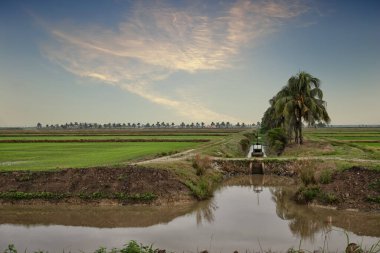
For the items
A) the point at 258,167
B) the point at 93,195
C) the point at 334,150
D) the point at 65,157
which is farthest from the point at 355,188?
the point at 65,157

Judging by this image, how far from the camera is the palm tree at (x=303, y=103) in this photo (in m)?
48.0

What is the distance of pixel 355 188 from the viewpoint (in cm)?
Result: 2197

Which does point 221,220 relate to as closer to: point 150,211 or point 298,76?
point 150,211

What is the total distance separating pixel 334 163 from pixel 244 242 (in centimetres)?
1554

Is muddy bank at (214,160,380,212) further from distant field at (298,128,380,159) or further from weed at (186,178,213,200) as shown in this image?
distant field at (298,128,380,159)

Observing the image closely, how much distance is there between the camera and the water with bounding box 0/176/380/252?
14688 mm

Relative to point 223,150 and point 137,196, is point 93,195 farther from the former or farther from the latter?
point 223,150

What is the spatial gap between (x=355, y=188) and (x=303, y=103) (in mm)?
27604

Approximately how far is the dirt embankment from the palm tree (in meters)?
28.0

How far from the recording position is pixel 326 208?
2058 centimetres

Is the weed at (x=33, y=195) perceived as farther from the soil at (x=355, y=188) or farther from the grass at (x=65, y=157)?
the soil at (x=355, y=188)

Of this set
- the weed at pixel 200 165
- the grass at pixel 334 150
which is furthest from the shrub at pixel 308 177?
the grass at pixel 334 150

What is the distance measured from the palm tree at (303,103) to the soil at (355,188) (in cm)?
2425

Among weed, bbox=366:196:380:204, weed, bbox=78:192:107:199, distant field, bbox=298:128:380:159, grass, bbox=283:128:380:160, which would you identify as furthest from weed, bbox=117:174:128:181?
distant field, bbox=298:128:380:159
